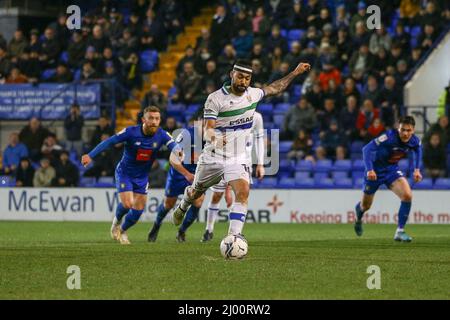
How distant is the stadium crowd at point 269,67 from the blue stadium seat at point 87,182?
0.49 feet

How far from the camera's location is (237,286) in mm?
10109

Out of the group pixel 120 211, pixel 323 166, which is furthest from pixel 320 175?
pixel 120 211

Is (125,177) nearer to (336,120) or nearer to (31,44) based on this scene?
(336,120)

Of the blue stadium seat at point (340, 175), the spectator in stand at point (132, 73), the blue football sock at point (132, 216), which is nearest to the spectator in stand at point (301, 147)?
the blue stadium seat at point (340, 175)

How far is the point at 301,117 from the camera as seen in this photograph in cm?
2519

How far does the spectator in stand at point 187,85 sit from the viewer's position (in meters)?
27.2

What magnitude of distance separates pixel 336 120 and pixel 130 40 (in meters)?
7.10

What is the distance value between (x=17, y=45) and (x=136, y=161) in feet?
49.0

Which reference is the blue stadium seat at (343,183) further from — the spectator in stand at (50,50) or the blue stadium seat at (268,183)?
the spectator in stand at (50,50)

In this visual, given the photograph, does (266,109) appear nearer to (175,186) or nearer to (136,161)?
(175,186)

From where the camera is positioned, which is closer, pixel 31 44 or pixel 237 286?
pixel 237 286
